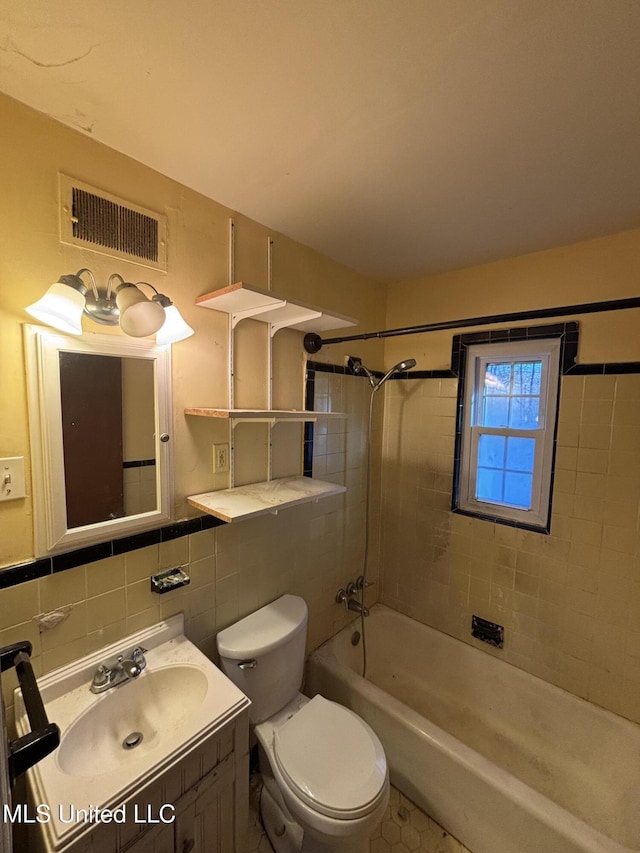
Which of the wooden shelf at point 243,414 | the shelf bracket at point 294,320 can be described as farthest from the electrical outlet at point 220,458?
the shelf bracket at point 294,320

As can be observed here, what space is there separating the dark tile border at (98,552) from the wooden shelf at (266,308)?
800 millimetres

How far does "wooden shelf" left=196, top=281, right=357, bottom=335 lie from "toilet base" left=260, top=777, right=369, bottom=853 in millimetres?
1737

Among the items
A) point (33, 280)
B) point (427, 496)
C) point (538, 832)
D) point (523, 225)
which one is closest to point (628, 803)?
point (538, 832)

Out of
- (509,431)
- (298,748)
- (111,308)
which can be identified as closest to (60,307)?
(111,308)

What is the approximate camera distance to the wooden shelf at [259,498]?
119 cm

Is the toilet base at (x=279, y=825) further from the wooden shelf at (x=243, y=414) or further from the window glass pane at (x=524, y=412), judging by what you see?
the window glass pane at (x=524, y=412)

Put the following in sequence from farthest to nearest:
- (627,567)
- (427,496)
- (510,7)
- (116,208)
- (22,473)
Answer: (427,496) → (627,567) → (116,208) → (22,473) → (510,7)

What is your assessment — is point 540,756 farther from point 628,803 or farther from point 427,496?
point 427,496

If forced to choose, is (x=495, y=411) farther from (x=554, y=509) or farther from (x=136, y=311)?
(x=136, y=311)

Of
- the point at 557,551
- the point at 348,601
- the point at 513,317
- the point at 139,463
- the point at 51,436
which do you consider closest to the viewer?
the point at 51,436

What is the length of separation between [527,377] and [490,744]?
1840 mm

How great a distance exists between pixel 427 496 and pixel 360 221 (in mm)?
1514

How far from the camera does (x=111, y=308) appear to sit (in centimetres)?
106

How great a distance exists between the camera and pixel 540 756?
1.63 m
